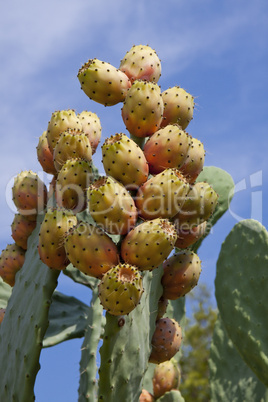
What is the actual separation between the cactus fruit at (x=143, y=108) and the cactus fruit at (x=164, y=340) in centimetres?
87

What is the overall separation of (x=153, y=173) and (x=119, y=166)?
0.65 ft

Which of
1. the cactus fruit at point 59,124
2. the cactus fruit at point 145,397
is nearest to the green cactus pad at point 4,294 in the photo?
the cactus fruit at point 145,397

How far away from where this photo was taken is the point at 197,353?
8.59 m

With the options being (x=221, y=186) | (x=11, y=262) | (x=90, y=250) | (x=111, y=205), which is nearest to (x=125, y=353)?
(x=90, y=250)

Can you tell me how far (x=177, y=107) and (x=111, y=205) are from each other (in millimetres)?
647

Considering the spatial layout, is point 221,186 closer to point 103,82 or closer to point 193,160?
point 193,160

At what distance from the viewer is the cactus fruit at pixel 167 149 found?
224 centimetres

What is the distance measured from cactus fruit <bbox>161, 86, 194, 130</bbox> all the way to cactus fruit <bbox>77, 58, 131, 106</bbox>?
0.59ft

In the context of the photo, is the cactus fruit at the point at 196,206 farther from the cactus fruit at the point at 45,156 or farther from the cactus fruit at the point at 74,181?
the cactus fruit at the point at 45,156

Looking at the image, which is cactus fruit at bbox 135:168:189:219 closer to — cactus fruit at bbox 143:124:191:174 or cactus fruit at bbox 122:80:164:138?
cactus fruit at bbox 143:124:191:174

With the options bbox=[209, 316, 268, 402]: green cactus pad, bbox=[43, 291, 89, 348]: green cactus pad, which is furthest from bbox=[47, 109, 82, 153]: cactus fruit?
bbox=[209, 316, 268, 402]: green cactus pad

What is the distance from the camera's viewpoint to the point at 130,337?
86.7 inches

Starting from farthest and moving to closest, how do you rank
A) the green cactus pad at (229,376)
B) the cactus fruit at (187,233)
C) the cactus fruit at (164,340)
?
1. the green cactus pad at (229,376)
2. the cactus fruit at (164,340)
3. the cactus fruit at (187,233)

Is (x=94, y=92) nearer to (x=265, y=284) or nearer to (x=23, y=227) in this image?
(x=23, y=227)
